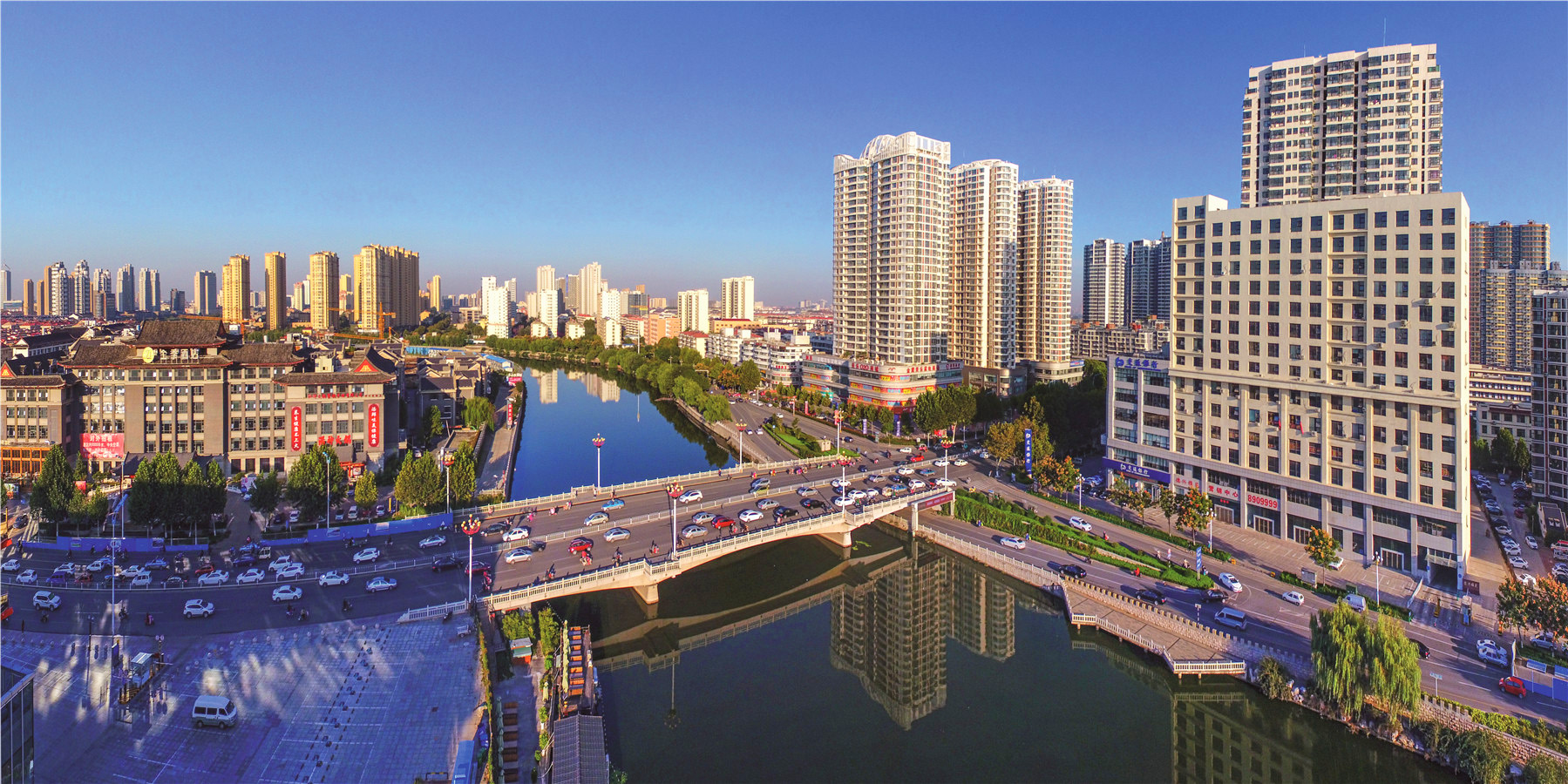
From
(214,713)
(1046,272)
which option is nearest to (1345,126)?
(1046,272)

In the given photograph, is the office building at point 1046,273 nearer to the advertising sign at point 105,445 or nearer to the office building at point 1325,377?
the office building at point 1325,377

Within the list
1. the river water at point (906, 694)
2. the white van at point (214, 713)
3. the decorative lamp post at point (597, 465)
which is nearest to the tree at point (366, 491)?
the decorative lamp post at point (597, 465)

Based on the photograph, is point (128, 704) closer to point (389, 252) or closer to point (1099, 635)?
point (1099, 635)

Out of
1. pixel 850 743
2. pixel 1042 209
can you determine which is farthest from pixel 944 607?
pixel 1042 209

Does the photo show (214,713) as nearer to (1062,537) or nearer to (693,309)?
(1062,537)

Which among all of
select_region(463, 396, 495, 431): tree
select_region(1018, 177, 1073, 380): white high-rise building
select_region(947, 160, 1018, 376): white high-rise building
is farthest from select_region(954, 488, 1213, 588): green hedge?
select_region(463, 396, 495, 431): tree

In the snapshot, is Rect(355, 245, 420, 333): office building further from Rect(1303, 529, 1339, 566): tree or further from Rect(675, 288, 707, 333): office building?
Rect(1303, 529, 1339, 566): tree
